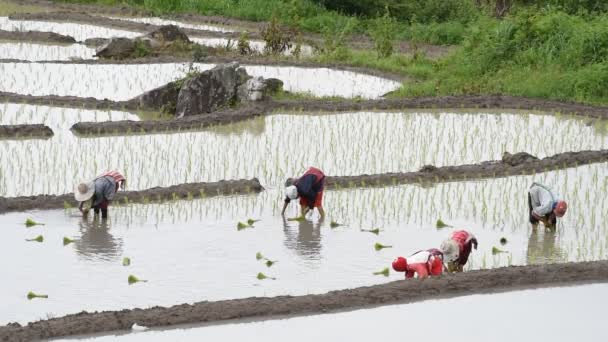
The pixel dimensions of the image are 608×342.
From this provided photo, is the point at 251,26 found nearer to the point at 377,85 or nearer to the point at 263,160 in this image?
the point at 377,85

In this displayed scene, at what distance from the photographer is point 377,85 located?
17.6 m

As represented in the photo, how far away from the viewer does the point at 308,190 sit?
33.4ft

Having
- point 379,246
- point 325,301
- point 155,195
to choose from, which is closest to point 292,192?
point 379,246

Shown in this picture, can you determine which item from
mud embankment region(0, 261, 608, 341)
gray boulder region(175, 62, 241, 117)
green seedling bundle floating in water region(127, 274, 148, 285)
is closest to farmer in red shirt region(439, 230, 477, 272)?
mud embankment region(0, 261, 608, 341)

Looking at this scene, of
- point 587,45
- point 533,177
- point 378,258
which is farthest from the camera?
point 587,45

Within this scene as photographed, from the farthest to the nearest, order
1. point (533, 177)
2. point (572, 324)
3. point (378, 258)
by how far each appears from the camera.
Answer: point (533, 177), point (378, 258), point (572, 324)

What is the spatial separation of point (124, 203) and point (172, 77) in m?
6.55

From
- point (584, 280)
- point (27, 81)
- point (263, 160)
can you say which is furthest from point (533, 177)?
point (27, 81)

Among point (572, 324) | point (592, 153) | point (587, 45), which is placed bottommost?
point (572, 324)

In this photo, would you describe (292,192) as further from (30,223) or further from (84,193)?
(30,223)

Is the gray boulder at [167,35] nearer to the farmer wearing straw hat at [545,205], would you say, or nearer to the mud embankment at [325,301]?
the farmer wearing straw hat at [545,205]

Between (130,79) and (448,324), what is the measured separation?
10.3 m

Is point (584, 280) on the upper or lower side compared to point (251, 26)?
lower

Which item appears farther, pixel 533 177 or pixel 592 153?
pixel 592 153
